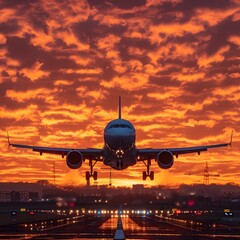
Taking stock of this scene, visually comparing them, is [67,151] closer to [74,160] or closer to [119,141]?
[74,160]

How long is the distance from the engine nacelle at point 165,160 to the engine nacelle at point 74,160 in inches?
368

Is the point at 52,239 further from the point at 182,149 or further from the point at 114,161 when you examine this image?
the point at 182,149

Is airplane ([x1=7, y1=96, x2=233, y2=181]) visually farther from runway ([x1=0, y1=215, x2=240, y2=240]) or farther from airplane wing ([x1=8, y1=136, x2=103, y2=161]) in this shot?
runway ([x1=0, y1=215, x2=240, y2=240])

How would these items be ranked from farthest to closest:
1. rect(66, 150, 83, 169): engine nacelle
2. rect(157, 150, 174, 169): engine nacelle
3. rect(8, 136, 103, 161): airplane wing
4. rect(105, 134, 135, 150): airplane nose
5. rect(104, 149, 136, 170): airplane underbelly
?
rect(8, 136, 103, 161): airplane wing < rect(157, 150, 174, 169): engine nacelle < rect(66, 150, 83, 169): engine nacelle < rect(104, 149, 136, 170): airplane underbelly < rect(105, 134, 135, 150): airplane nose

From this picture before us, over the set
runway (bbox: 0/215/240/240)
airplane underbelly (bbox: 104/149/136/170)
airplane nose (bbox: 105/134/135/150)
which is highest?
airplane nose (bbox: 105/134/135/150)

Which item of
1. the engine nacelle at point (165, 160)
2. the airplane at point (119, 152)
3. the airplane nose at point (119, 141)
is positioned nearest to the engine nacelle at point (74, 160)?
the airplane at point (119, 152)

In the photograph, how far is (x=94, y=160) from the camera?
7675 cm

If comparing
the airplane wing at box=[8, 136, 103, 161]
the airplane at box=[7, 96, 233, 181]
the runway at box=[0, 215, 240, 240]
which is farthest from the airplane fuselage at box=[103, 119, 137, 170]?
the runway at box=[0, 215, 240, 240]

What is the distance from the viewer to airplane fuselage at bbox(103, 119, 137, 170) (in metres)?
59.5

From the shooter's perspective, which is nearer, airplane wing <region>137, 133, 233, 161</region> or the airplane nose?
the airplane nose

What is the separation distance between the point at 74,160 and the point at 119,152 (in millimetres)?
8041

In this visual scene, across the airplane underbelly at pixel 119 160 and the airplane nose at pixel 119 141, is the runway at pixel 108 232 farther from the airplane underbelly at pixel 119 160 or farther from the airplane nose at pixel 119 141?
the airplane nose at pixel 119 141

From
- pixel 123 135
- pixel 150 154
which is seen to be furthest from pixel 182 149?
pixel 123 135

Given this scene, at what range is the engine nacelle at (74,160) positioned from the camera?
218 feet
